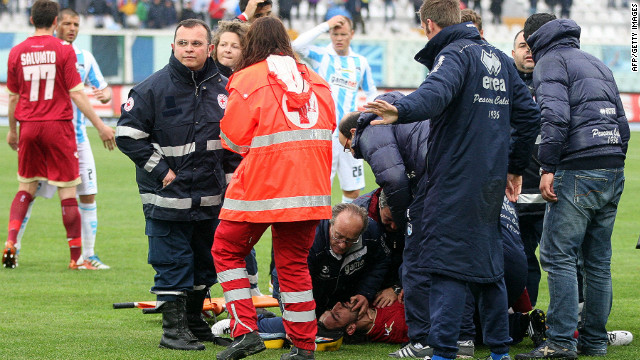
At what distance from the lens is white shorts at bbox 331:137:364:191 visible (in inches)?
408

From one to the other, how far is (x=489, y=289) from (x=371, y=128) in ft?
4.70

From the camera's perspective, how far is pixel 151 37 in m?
27.7

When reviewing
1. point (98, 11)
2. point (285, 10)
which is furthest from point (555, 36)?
point (285, 10)

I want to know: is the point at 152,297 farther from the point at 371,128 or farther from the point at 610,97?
the point at 610,97

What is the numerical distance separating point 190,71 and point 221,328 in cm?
176

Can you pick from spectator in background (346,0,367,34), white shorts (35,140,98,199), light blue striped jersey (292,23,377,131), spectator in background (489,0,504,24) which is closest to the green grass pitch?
white shorts (35,140,98,199)

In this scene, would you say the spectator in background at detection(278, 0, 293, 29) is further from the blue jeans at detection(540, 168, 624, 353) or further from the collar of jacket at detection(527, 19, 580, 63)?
the blue jeans at detection(540, 168, 624, 353)

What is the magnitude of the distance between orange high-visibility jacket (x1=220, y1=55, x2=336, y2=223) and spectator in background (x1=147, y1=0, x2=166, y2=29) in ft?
82.8

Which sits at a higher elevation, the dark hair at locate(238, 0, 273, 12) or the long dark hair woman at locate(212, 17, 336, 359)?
the dark hair at locate(238, 0, 273, 12)

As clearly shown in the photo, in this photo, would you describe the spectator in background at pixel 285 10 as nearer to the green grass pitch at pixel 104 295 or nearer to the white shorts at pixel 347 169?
the green grass pitch at pixel 104 295

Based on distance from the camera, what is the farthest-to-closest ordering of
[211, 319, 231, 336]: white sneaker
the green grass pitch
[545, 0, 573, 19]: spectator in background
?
[545, 0, 573, 19]: spectator in background < [211, 319, 231, 336]: white sneaker < the green grass pitch

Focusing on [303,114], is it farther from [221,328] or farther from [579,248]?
[579,248]

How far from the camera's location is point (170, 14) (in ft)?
97.8

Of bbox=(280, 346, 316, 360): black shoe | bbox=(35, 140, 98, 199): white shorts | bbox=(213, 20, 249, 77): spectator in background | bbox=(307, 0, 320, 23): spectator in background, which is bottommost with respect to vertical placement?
bbox=(280, 346, 316, 360): black shoe
